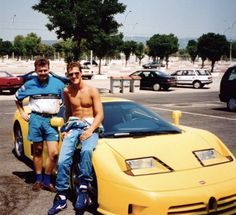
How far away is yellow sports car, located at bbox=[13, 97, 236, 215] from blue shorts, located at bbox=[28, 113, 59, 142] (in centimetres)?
63

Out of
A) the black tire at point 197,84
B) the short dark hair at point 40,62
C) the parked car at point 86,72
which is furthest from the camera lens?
the parked car at point 86,72

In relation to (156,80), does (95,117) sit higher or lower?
higher

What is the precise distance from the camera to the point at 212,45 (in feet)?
188

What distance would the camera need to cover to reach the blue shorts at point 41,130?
5364mm

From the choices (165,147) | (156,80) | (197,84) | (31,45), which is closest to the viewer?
(165,147)

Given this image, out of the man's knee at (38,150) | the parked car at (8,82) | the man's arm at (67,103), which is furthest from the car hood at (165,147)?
the parked car at (8,82)

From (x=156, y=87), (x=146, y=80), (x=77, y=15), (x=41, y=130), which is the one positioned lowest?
(x=156, y=87)

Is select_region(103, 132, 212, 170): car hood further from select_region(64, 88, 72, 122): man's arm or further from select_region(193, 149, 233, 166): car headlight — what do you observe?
select_region(64, 88, 72, 122): man's arm

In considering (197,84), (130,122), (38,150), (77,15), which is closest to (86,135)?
(130,122)

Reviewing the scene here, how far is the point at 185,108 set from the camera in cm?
1714

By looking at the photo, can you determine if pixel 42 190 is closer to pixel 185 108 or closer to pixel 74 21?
pixel 185 108

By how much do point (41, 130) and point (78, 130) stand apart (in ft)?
2.85

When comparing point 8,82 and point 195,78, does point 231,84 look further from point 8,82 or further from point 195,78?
point 195,78

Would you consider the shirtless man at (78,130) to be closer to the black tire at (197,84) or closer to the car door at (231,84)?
the car door at (231,84)
